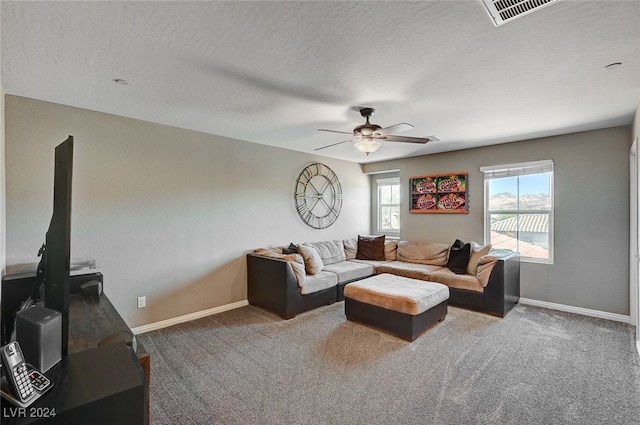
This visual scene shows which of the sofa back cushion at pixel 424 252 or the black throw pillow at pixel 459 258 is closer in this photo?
the black throw pillow at pixel 459 258

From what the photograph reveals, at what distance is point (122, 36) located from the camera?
5.89 ft

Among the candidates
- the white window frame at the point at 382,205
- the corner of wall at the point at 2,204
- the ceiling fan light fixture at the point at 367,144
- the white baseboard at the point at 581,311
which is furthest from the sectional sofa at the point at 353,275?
the corner of wall at the point at 2,204

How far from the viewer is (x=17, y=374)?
897 mm

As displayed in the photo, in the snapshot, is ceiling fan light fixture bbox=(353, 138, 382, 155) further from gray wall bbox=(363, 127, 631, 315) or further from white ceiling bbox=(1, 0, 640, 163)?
gray wall bbox=(363, 127, 631, 315)

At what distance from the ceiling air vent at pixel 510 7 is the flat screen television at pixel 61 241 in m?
2.03

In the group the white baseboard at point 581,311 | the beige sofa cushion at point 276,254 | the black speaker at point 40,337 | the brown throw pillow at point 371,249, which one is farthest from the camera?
the brown throw pillow at point 371,249

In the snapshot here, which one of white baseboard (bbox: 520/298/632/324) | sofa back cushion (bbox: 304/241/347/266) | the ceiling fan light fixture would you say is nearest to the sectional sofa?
sofa back cushion (bbox: 304/241/347/266)

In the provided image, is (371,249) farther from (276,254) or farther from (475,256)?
(276,254)

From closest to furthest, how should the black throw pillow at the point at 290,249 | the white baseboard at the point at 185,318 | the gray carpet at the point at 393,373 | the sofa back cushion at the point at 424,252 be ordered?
the gray carpet at the point at 393,373
the white baseboard at the point at 185,318
the black throw pillow at the point at 290,249
the sofa back cushion at the point at 424,252

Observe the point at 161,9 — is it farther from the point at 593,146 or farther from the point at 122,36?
the point at 593,146

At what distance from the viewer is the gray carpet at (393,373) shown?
2.02m

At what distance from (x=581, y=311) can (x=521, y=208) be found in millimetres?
1557

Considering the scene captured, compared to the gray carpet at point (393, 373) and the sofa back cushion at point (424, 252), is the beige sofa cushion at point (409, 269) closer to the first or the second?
the sofa back cushion at point (424, 252)

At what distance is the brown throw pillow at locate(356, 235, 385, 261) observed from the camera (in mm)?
5551
